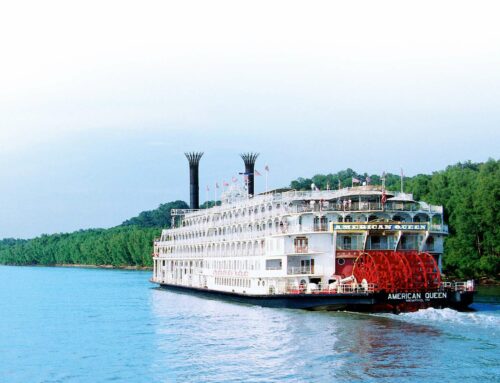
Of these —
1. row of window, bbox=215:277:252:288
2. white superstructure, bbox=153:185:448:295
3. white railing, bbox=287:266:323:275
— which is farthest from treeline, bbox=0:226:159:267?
white railing, bbox=287:266:323:275

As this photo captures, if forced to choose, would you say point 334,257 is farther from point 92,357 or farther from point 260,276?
point 92,357

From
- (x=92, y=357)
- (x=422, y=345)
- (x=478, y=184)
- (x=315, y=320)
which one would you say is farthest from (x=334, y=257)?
(x=478, y=184)

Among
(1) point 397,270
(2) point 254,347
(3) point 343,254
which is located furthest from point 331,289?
(2) point 254,347

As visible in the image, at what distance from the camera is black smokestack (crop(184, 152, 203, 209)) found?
71.4 meters

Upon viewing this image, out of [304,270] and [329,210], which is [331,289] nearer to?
[304,270]

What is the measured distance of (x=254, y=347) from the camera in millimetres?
29219

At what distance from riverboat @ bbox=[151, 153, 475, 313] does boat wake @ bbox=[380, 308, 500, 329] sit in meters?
0.62

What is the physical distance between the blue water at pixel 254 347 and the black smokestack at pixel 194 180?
97.2ft

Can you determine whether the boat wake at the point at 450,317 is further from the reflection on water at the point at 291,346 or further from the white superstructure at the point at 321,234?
the white superstructure at the point at 321,234

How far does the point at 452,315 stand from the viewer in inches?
1332

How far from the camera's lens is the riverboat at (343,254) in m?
35.6

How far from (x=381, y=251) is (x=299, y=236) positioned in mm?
4248

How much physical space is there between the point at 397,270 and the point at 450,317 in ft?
12.4

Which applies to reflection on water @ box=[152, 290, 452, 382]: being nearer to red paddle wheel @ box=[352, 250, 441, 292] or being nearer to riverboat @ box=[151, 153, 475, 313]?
riverboat @ box=[151, 153, 475, 313]
